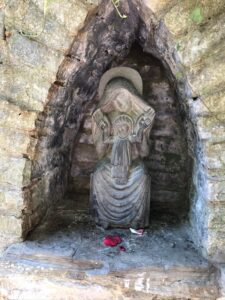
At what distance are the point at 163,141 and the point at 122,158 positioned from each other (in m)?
0.65

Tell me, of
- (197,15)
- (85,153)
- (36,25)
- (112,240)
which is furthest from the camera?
(85,153)

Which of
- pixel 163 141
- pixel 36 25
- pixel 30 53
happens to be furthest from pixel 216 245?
pixel 36 25

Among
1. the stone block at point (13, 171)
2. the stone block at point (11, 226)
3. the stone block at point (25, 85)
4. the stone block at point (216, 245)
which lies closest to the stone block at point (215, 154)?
the stone block at point (216, 245)

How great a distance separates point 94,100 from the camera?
3.05 meters

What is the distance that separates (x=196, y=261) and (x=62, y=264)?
96 cm

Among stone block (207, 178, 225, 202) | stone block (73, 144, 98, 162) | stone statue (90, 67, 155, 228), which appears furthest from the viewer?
stone block (73, 144, 98, 162)

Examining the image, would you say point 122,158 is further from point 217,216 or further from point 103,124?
point 217,216

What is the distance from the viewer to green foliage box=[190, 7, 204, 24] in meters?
1.90

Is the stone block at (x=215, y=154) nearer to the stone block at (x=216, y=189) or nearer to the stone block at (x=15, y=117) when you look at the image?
the stone block at (x=216, y=189)

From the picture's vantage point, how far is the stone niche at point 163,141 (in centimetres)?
296

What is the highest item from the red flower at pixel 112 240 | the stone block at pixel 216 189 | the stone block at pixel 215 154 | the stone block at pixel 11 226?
the stone block at pixel 215 154

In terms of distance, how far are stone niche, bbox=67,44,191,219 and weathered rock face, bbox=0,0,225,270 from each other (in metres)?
0.29

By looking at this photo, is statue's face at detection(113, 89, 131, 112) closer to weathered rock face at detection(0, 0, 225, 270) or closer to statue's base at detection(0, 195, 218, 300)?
weathered rock face at detection(0, 0, 225, 270)

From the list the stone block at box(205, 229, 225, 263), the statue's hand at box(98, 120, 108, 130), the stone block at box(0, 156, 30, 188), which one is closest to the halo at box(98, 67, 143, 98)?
the statue's hand at box(98, 120, 108, 130)
